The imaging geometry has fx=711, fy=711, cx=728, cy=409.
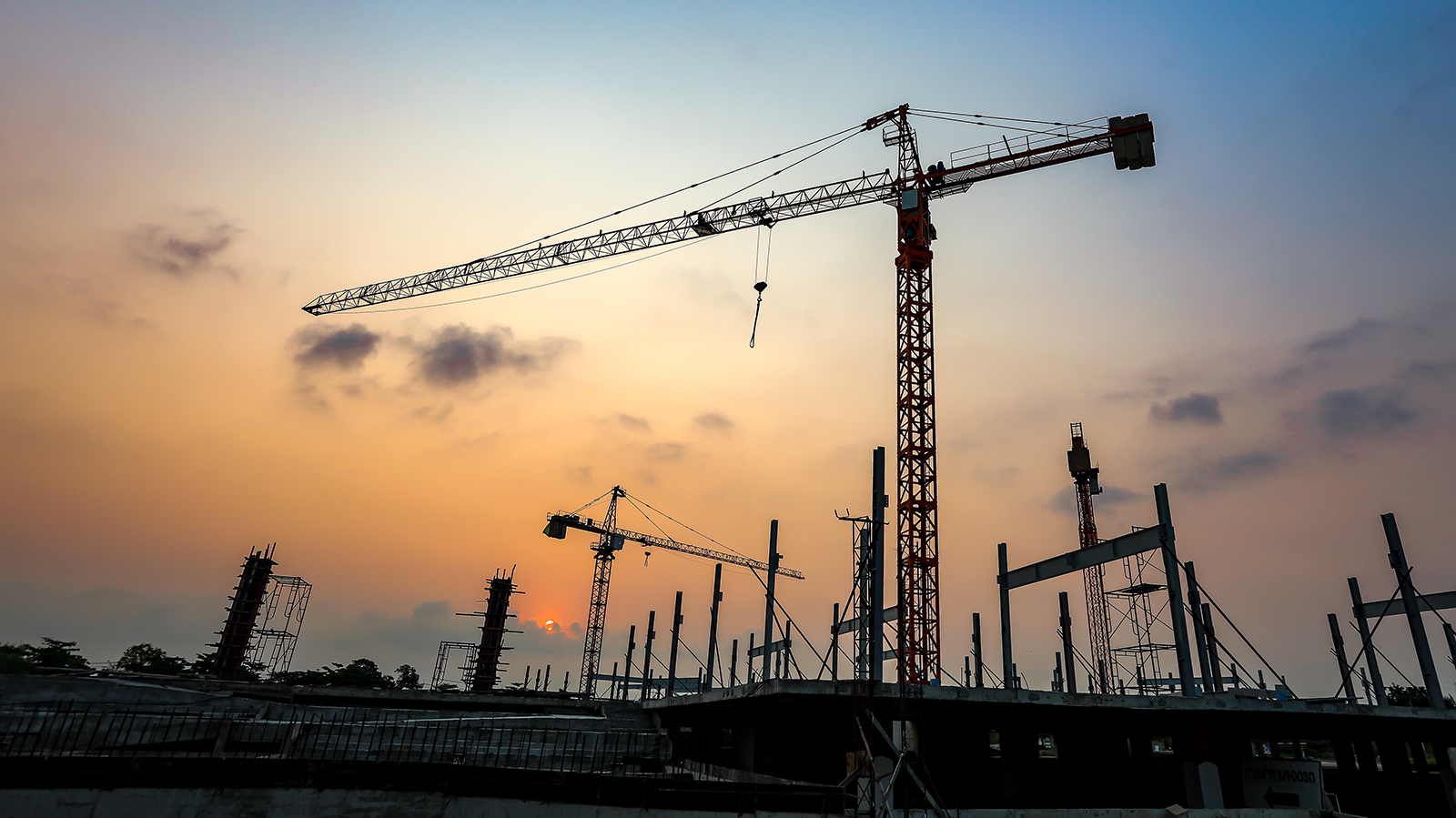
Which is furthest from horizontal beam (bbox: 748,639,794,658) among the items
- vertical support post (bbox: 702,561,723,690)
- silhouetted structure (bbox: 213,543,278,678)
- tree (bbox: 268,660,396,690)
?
tree (bbox: 268,660,396,690)

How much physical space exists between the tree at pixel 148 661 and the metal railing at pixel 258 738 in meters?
63.1

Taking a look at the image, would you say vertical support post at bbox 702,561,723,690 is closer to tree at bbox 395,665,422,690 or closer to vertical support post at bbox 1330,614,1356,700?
vertical support post at bbox 1330,614,1356,700

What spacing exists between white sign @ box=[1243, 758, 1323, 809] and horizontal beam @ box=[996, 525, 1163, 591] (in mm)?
8394

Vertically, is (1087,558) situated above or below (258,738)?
above

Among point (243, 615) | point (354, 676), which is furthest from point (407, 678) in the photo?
point (243, 615)

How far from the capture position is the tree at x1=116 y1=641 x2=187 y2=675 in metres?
81.4

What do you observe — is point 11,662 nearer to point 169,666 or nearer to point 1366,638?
point 169,666

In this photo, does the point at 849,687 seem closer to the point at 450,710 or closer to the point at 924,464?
the point at 924,464

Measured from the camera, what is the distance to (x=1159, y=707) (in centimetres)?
2272

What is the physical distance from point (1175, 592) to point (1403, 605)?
17.1 meters

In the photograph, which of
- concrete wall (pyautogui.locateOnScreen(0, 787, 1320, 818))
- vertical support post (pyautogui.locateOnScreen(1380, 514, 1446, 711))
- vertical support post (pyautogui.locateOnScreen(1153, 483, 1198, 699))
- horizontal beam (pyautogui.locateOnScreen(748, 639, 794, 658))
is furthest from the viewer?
horizontal beam (pyautogui.locateOnScreen(748, 639, 794, 658))

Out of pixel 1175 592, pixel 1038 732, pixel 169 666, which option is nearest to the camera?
pixel 1175 592

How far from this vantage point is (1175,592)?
2328 cm

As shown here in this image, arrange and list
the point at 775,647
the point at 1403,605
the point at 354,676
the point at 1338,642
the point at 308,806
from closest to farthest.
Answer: the point at 308,806, the point at 1403,605, the point at 1338,642, the point at 775,647, the point at 354,676
